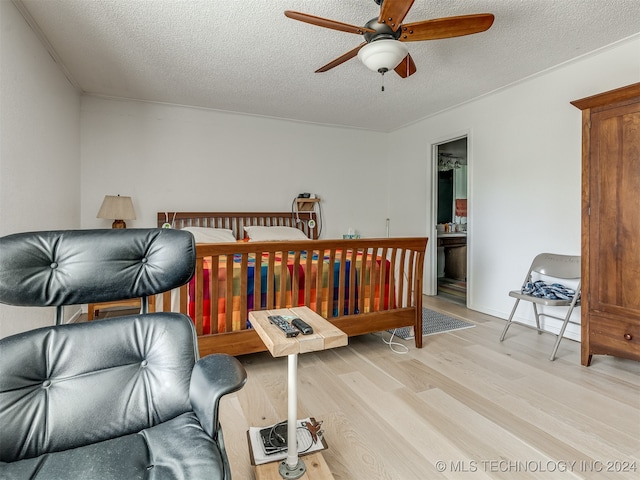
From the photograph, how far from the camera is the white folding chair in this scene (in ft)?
9.23

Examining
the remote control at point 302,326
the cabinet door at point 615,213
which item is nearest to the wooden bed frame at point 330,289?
the remote control at point 302,326

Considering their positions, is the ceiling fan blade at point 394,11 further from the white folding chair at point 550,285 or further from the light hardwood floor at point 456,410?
the white folding chair at point 550,285

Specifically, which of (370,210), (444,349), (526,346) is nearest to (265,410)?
(444,349)

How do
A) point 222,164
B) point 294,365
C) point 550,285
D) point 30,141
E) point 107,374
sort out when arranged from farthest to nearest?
point 222,164 < point 550,285 < point 30,141 < point 294,365 < point 107,374

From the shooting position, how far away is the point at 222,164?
4566 millimetres

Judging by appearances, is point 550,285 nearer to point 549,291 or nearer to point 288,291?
point 549,291

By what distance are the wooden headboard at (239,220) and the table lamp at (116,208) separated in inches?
17.6

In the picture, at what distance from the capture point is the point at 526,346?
2.94 metres

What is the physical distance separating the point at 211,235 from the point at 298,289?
186 cm

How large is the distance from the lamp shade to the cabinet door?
1.55 m

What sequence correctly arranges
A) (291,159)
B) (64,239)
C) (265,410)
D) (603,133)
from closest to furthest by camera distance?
(64,239) < (265,410) < (603,133) < (291,159)

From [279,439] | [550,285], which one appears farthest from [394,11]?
[550,285]

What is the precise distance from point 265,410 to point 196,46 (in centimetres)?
279

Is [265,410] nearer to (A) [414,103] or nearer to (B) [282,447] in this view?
(B) [282,447]
